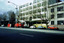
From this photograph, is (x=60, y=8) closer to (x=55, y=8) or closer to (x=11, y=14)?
(x=55, y=8)

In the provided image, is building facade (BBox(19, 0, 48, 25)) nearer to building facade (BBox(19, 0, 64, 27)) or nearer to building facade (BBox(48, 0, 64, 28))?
building facade (BBox(19, 0, 64, 27))

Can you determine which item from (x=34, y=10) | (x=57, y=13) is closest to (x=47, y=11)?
(x=57, y=13)

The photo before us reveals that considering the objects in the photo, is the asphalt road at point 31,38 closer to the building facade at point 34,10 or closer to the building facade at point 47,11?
the building facade at point 47,11

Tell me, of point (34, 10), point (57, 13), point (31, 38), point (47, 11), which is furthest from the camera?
point (34, 10)

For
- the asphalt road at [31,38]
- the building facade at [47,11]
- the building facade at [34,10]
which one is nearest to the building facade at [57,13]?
the building facade at [47,11]

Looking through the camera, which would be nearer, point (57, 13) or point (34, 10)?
point (57, 13)

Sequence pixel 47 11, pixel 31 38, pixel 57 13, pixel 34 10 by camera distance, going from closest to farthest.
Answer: pixel 31 38 → pixel 57 13 → pixel 47 11 → pixel 34 10

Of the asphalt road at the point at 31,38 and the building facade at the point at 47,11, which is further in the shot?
the building facade at the point at 47,11

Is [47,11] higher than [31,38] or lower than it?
higher

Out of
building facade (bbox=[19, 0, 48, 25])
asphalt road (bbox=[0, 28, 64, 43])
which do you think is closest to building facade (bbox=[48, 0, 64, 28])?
building facade (bbox=[19, 0, 48, 25])

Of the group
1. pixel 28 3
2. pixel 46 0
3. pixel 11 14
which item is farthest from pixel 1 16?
pixel 46 0

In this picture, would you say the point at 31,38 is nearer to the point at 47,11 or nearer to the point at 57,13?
the point at 57,13

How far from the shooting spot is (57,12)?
45938mm

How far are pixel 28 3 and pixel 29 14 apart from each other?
772 centimetres
